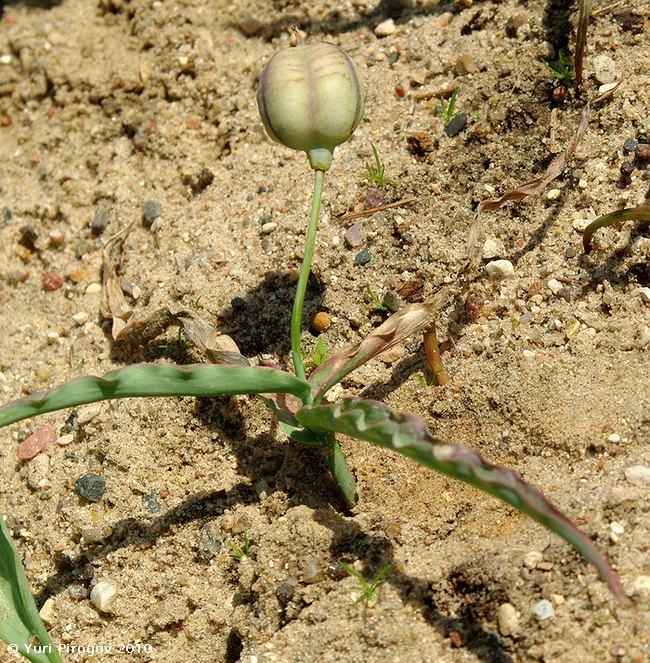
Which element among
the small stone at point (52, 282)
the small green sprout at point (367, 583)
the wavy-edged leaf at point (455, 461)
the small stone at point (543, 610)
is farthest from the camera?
the small stone at point (52, 282)

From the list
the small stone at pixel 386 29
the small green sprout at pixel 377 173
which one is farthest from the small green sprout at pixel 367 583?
→ the small stone at pixel 386 29

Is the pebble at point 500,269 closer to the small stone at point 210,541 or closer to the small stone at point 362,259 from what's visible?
the small stone at point 362,259

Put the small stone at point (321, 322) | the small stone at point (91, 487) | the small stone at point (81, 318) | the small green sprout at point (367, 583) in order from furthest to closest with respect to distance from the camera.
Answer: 1. the small stone at point (81, 318)
2. the small stone at point (321, 322)
3. the small stone at point (91, 487)
4. the small green sprout at point (367, 583)

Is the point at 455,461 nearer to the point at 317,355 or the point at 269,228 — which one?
the point at 317,355

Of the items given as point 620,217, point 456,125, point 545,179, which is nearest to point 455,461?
point 620,217

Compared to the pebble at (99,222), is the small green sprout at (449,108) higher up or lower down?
higher up

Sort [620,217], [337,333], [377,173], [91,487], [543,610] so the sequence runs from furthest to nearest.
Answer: [377,173]
[337,333]
[91,487]
[620,217]
[543,610]

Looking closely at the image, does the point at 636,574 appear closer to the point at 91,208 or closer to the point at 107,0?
the point at 91,208
